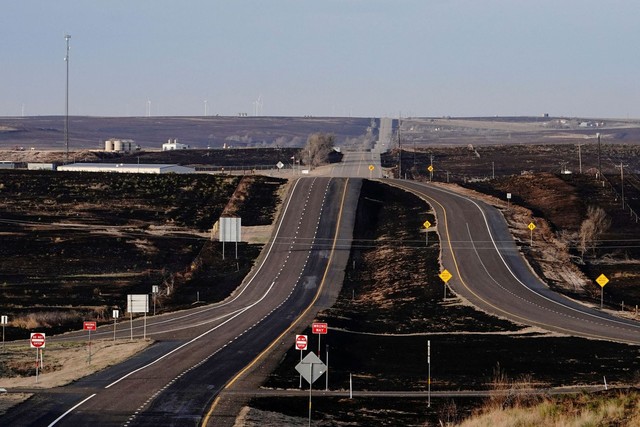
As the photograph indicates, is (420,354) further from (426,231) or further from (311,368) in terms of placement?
(426,231)

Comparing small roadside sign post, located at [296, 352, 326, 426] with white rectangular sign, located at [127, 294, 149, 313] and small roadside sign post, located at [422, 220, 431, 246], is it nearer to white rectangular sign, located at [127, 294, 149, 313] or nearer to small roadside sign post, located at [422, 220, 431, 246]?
white rectangular sign, located at [127, 294, 149, 313]

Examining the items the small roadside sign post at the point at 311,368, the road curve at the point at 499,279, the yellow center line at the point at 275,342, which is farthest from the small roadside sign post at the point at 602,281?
the small roadside sign post at the point at 311,368

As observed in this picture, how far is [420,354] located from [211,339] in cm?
1373

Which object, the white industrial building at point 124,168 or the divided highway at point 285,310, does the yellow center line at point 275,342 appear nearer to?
the divided highway at point 285,310

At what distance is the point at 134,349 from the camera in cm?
6100

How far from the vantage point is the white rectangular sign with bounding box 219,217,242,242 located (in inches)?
4358

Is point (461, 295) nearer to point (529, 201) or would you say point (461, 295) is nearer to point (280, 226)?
point (280, 226)

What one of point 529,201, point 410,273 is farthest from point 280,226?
point 529,201

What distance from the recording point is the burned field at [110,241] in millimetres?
Result: 88938

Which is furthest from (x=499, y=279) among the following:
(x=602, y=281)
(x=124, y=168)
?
(x=124, y=168)

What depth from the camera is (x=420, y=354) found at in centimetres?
5916

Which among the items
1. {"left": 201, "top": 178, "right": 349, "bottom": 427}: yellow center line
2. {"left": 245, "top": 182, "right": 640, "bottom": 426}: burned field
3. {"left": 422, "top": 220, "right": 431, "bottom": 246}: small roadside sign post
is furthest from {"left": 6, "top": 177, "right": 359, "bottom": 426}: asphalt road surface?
{"left": 422, "top": 220, "right": 431, "bottom": 246}: small roadside sign post

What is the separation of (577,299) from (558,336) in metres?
19.1

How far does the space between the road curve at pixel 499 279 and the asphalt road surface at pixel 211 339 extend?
36.8ft
